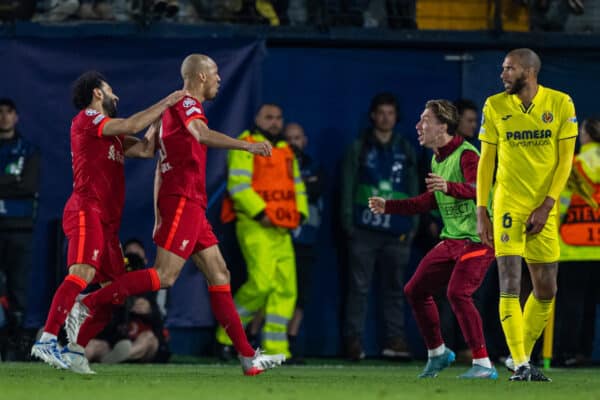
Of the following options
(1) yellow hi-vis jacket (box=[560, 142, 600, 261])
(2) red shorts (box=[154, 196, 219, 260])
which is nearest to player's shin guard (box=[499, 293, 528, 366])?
(2) red shorts (box=[154, 196, 219, 260])

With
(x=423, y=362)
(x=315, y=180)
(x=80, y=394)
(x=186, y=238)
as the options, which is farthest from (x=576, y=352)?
(x=80, y=394)

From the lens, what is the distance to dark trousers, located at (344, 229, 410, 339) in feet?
46.8

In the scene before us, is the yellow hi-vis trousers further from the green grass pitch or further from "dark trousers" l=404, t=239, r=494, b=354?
"dark trousers" l=404, t=239, r=494, b=354

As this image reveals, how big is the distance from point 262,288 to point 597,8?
5.75 meters

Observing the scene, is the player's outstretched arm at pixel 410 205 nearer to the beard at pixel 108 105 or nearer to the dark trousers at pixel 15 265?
the beard at pixel 108 105

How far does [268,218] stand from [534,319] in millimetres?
4366

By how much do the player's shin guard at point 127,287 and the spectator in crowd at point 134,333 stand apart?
3.14m

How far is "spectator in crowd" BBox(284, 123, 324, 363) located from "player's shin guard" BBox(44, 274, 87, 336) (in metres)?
4.58

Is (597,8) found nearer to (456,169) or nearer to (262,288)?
(262,288)

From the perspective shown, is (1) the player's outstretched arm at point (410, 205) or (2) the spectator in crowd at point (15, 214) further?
(2) the spectator in crowd at point (15, 214)

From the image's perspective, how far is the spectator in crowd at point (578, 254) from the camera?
13703 millimetres

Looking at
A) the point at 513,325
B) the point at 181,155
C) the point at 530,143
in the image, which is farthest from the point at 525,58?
the point at 181,155

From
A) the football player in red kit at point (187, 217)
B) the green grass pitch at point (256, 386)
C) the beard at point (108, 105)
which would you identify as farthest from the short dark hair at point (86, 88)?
the green grass pitch at point (256, 386)

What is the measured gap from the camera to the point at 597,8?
54.1 ft
